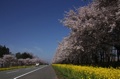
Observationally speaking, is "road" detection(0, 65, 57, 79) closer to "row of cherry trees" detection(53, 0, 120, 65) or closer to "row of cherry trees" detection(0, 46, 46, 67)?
"row of cherry trees" detection(53, 0, 120, 65)

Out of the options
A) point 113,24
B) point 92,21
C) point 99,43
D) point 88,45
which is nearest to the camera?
point 113,24

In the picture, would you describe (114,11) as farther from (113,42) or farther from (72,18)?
(72,18)

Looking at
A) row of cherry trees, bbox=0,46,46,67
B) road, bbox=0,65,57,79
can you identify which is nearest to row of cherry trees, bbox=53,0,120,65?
road, bbox=0,65,57,79

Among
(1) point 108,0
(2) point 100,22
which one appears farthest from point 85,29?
(1) point 108,0

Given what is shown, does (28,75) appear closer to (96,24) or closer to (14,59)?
(96,24)

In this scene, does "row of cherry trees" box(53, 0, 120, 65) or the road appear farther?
the road

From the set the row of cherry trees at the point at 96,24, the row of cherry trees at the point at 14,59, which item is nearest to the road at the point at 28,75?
the row of cherry trees at the point at 96,24

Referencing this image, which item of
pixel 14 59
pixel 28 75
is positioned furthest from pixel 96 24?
pixel 14 59

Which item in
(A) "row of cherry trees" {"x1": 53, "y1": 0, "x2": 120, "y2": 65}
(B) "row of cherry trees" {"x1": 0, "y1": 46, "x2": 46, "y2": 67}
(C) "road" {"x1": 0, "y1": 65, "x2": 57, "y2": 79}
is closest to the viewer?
(A) "row of cherry trees" {"x1": 53, "y1": 0, "x2": 120, "y2": 65}

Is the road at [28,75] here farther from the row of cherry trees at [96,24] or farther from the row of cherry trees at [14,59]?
the row of cherry trees at [14,59]

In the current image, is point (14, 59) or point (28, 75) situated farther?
point (14, 59)

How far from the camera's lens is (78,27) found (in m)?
24.4

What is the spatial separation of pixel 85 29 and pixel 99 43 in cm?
246

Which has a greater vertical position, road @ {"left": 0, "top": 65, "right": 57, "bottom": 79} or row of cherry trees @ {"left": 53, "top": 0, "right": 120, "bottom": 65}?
row of cherry trees @ {"left": 53, "top": 0, "right": 120, "bottom": 65}
